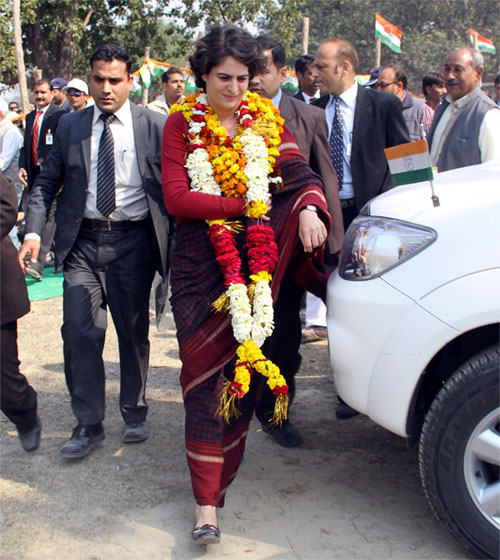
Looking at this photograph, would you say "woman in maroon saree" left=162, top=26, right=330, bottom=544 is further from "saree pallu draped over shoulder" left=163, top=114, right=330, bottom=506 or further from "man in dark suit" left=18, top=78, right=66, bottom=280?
"man in dark suit" left=18, top=78, right=66, bottom=280

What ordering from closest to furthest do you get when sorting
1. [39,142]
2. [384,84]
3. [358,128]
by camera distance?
1. [358,128]
2. [384,84]
3. [39,142]

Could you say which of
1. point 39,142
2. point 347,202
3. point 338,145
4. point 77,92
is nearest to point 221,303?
point 347,202

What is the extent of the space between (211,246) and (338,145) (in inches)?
68.0

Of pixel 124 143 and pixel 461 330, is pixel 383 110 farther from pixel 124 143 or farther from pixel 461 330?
pixel 461 330

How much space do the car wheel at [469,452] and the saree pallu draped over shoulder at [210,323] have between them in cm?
98

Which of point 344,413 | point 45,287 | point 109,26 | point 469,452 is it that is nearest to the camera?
point 469,452

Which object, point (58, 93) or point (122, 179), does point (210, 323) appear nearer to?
point (122, 179)

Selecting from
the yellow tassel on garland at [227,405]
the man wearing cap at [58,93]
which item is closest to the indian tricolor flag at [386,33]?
the man wearing cap at [58,93]

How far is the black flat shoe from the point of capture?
3.10 meters

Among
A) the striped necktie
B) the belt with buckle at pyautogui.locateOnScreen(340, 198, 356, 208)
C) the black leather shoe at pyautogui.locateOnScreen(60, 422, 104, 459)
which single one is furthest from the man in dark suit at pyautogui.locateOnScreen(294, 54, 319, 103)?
the black leather shoe at pyautogui.locateOnScreen(60, 422, 104, 459)

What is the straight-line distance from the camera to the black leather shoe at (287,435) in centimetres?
421

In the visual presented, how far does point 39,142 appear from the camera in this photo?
8555 mm

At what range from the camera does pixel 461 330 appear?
2807 millimetres

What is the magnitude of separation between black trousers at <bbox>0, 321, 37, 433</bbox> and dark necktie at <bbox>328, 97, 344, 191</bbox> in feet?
7.50
